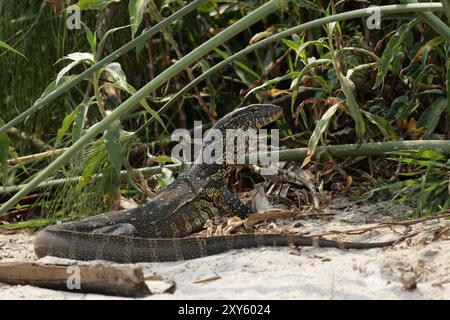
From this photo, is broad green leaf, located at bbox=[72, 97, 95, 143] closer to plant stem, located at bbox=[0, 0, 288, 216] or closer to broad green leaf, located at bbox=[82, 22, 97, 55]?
broad green leaf, located at bbox=[82, 22, 97, 55]

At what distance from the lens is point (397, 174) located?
4.88 metres

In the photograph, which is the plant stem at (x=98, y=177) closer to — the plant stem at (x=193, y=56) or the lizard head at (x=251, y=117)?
the lizard head at (x=251, y=117)

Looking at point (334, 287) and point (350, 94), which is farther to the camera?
point (350, 94)

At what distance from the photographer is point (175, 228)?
497cm

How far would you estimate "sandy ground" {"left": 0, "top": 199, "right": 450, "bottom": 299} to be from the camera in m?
3.15

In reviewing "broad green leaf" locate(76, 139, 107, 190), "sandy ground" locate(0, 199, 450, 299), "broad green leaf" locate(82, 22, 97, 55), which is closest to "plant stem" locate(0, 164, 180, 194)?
"broad green leaf" locate(76, 139, 107, 190)

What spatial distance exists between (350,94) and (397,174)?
91 centimetres

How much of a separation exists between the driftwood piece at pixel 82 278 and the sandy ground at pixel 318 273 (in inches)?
1.2

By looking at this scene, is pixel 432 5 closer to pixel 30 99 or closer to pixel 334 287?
pixel 334 287

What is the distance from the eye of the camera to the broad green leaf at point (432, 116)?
499 cm

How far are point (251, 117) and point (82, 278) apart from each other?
237cm

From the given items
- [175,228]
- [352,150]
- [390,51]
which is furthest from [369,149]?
[175,228]

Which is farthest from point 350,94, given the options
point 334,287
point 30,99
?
point 30,99

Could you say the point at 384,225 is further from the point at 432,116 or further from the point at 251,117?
the point at 251,117
